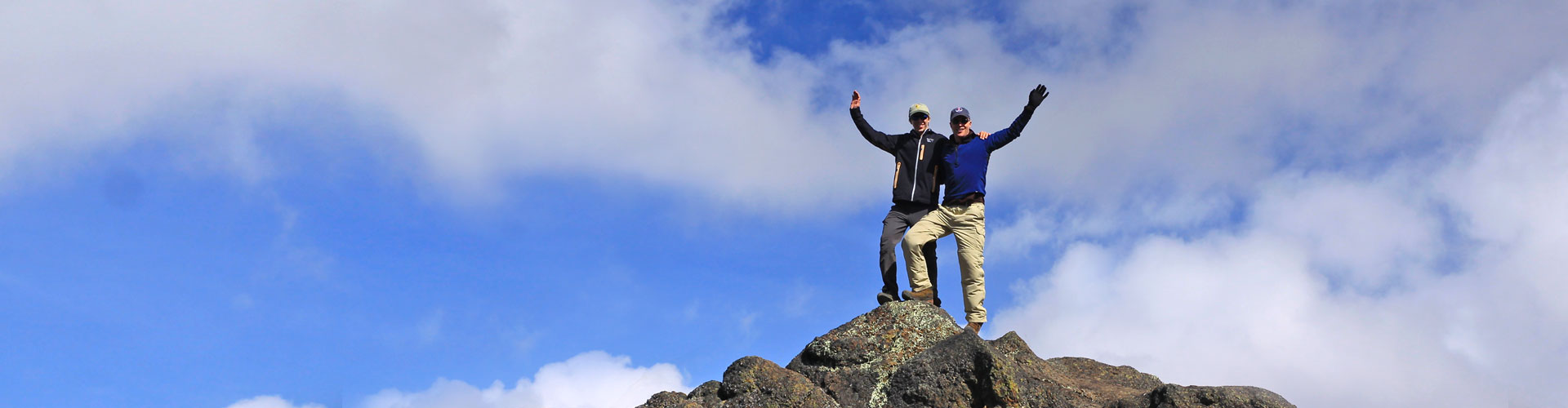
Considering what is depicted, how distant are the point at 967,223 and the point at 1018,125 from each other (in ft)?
5.21

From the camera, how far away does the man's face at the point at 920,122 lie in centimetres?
1595

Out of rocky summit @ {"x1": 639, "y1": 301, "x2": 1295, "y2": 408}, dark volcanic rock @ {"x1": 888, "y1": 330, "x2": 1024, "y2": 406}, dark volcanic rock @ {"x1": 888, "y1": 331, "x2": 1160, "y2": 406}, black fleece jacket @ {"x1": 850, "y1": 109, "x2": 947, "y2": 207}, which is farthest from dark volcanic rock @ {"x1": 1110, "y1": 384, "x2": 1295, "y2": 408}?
black fleece jacket @ {"x1": 850, "y1": 109, "x2": 947, "y2": 207}

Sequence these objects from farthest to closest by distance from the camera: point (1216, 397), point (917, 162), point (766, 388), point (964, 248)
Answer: point (917, 162)
point (964, 248)
point (766, 388)
point (1216, 397)

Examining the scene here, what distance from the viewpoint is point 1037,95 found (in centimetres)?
1484

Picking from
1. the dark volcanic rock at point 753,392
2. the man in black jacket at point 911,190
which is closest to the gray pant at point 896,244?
the man in black jacket at point 911,190

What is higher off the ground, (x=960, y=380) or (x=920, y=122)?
(x=920, y=122)

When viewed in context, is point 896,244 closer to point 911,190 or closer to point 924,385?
point 911,190

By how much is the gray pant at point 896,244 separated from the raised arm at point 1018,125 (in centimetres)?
132

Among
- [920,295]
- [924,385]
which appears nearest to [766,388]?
[924,385]

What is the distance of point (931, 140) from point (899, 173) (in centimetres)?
68

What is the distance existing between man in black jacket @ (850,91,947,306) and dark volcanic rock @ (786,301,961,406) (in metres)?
1.32

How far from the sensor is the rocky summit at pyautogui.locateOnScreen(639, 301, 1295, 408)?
1055 centimetres

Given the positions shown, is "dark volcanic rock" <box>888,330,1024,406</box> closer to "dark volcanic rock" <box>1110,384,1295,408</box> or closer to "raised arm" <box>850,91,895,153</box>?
"dark volcanic rock" <box>1110,384,1295,408</box>

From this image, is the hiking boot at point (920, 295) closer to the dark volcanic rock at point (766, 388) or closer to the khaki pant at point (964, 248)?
the khaki pant at point (964, 248)
